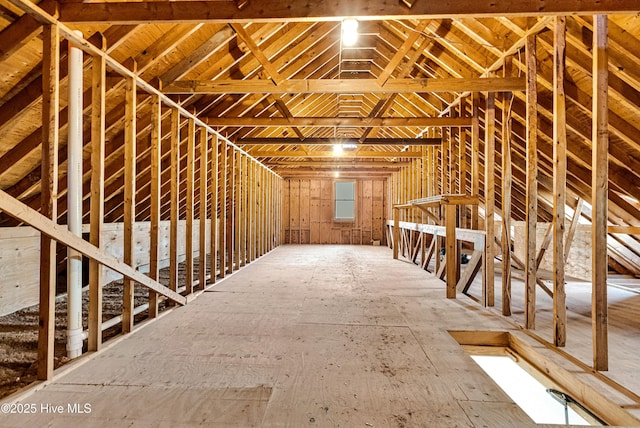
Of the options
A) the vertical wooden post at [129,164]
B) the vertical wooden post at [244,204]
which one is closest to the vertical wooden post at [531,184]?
the vertical wooden post at [129,164]

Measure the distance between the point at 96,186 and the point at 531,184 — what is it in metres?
4.00

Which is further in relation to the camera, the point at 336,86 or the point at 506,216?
the point at 336,86

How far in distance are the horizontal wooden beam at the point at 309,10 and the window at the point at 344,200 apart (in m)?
10.9

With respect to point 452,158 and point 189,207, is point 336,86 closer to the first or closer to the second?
point 189,207

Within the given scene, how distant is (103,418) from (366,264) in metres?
6.17

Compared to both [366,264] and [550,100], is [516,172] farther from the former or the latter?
[366,264]

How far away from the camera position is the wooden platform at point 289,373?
183cm

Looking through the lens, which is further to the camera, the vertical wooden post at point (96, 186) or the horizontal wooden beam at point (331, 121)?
the horizontal wooden beam at point (331, 121)

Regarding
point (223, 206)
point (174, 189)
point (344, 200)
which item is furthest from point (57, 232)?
point (344, 200)

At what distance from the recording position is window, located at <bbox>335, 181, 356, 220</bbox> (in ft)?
44.0

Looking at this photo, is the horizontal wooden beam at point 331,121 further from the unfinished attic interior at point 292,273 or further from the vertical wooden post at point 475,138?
the vertical wooden post at point 475,138

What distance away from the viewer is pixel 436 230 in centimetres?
565

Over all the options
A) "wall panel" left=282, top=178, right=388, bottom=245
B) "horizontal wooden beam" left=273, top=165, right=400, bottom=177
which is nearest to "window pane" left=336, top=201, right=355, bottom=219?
"wall panel" left=282, top=178, right=388, bottom=245

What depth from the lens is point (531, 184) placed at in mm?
3312
